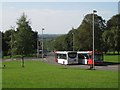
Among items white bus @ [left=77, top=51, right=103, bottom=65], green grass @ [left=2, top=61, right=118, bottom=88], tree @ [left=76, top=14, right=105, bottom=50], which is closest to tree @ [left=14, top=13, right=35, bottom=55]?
white bus @ [left=77, top=51, right=103, bottom=65]

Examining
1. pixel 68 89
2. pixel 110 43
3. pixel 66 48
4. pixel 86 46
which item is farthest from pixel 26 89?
pixel 66 48

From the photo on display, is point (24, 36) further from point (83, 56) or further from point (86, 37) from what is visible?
point (86, 37)

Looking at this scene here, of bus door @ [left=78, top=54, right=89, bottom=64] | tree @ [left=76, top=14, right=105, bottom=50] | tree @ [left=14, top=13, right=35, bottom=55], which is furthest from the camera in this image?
tree @ [left=76, top=14, right=105, bottom=50]

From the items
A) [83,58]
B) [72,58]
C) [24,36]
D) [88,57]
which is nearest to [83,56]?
[83,58]

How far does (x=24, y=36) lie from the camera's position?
54281mm

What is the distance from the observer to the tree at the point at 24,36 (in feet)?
178

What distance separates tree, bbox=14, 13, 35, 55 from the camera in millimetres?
54344

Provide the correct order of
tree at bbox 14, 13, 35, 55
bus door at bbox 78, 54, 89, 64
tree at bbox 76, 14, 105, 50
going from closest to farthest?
1. tree at bbox 14, 13, 35, 55
2. bus door at bbox 78, 54, 89, 64
3. tree at bbox 76, 14, 105, 50

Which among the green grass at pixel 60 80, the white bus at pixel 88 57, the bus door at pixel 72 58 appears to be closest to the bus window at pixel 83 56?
the white bus at pixel 88 57

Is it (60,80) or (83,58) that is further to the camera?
(83,58)

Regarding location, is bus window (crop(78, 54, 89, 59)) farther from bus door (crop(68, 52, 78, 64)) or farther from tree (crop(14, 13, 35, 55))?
tree (crop(14, 13, 35, 55))

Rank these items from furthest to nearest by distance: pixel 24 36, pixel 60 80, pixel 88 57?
pixel 88 57
pixel 24 36
pixel 60 80

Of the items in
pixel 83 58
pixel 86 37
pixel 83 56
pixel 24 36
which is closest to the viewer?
pixel 24 36

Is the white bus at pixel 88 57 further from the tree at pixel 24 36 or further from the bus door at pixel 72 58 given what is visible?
the tree at pixel 24 36
